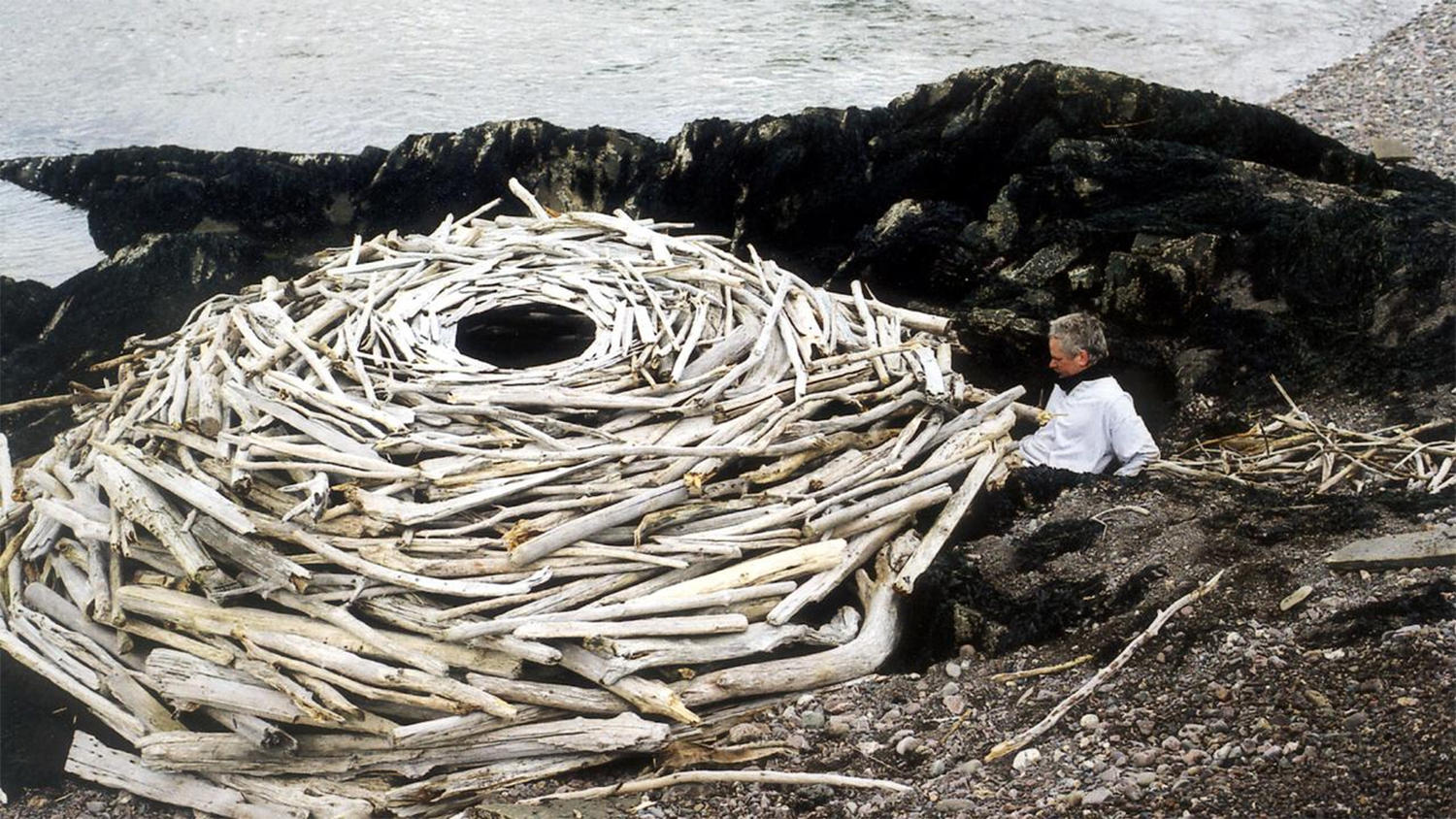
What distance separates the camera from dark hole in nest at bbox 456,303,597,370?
588cm

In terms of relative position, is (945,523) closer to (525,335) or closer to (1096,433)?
(1096,433)

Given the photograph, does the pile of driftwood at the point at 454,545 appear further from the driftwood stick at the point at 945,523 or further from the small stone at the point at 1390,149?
the small stone at the point at 1390,149

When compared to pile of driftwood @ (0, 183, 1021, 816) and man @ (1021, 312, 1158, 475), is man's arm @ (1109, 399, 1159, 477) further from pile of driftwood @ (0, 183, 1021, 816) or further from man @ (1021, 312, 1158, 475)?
pile of driftwood @ (0, 183, 1021, 816)

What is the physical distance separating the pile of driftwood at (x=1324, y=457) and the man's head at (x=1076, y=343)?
484 millimetres

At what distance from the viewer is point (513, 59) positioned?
10.2 m

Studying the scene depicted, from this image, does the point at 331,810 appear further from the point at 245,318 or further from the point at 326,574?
the point at 245,318

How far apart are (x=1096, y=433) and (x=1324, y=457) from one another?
81 centimetres

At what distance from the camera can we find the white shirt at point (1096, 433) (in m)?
5.14

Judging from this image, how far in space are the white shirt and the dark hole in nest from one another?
1.99 m

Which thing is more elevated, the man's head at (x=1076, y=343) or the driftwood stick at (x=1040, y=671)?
the man's head at (x=1076, y=343)

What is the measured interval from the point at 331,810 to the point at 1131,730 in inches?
88.5

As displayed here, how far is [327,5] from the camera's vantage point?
34.8ft

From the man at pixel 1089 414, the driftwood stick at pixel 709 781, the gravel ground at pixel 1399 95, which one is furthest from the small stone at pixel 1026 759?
the gravel ground at pixel 1399 95

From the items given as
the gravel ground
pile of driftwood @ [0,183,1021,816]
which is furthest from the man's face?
the gravel ground
